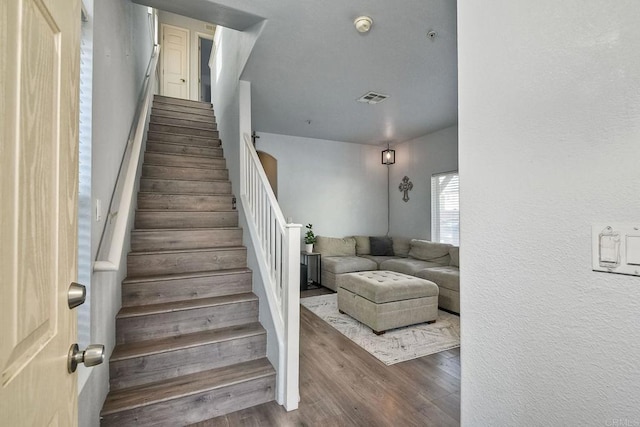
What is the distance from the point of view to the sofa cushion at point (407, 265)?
443 centimetres

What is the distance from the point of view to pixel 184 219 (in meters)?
3.05

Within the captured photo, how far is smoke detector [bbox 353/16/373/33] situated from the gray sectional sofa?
2712 mm

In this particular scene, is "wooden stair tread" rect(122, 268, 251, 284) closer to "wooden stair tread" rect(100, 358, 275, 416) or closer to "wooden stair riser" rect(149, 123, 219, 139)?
"wooden stair tread" rect(100, 358, 275, 416)

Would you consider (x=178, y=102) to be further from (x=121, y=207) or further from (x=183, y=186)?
(x=121, y=207)

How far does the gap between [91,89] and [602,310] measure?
2069 mm

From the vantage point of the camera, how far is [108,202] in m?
1.80

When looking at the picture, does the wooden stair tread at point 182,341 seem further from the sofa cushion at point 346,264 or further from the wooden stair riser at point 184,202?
the sofa cushion at point 346,264

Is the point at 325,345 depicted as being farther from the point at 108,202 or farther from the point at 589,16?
the point at 589,16

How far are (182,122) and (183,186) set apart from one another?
1.66 metres

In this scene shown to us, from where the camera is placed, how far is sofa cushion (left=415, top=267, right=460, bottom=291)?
3.78 metres

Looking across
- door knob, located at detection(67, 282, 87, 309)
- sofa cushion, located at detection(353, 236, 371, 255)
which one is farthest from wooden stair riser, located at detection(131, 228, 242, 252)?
sofa cushion, located at detection(353, 236, 371, 255)

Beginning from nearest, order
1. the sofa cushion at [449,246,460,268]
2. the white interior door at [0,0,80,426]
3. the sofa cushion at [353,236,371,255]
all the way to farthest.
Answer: the white interior door at [0,0,80,426], the sofa cushion at [449,246,460,268], the sofa cushion at [353,236,371,255]

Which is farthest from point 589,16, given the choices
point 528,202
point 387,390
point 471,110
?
point 387,390

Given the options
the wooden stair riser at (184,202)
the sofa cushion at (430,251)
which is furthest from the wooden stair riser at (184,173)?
the sofa cushion at (430,251)
